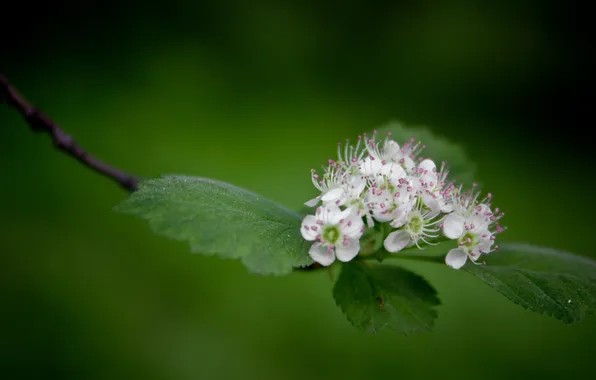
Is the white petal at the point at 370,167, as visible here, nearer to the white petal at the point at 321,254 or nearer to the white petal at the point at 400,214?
the white petal at the point at 400,214

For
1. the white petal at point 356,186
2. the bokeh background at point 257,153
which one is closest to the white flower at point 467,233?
the white petal at point 356,186

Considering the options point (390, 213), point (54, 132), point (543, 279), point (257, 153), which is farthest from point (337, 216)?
point (257, 153)

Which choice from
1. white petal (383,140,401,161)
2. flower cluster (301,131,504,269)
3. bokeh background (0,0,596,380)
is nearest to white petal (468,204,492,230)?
flower cluster (301,131,504,269)

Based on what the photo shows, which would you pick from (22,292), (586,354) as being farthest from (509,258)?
(22,292)

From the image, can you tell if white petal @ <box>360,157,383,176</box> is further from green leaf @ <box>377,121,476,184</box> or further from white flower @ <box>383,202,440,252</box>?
green leaf @ <box>377,121,476,184</box>

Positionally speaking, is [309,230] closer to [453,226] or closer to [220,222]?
[220,222]

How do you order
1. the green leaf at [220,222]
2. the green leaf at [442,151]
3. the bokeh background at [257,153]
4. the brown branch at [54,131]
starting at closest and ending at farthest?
the green leaf at [220,222] → the brown branch at [54,131] → the green leaf at [442,151] → the bokeh background at [257,153]

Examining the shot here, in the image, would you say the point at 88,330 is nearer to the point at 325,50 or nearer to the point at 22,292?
the point at 22,292
